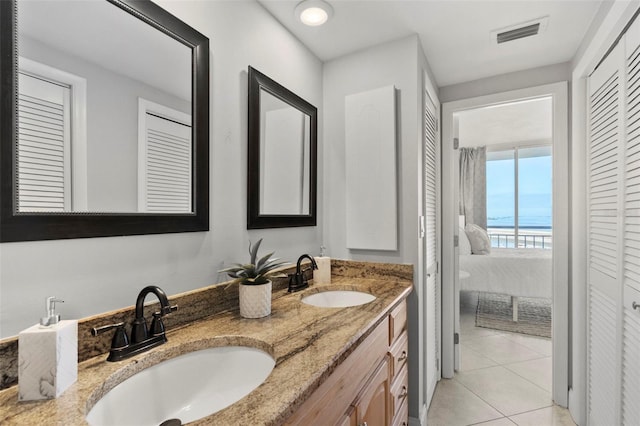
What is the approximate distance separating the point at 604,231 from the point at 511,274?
7.41 feet

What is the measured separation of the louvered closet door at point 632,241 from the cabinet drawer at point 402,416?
929mm

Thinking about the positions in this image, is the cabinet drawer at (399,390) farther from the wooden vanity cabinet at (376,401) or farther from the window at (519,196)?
the window at (519,196)

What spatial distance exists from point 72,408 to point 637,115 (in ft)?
6.85

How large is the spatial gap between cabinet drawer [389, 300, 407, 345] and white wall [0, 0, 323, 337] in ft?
2.06

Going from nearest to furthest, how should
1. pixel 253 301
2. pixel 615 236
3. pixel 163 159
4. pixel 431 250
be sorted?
pixel 163 159 → pixel 253 301 → pixel 615 236 → pixel 431 250

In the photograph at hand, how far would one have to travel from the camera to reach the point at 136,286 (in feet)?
3.28

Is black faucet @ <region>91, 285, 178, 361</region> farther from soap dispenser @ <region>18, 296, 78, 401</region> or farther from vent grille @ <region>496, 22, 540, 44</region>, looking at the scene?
vent grille @ <region>496, 22, 540, 44</region>

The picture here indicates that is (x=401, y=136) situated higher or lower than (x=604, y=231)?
higher

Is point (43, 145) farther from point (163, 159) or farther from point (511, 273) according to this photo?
point (511, 273)

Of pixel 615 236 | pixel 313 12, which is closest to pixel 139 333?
pixel 313 12

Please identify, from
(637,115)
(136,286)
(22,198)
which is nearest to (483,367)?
(637,115)

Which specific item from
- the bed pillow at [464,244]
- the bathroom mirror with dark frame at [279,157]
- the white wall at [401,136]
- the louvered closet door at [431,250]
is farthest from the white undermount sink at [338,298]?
the bed pillow at [464,244]

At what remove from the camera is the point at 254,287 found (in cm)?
122

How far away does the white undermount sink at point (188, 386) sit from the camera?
2.55ft
